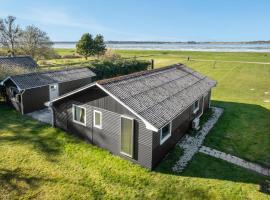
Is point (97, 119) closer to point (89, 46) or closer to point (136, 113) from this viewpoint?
point (136, 113)

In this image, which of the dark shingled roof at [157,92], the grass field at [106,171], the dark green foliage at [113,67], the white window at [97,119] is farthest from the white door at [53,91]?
the dark shingled roof at [157,92]

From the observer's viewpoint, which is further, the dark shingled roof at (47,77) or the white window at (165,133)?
the dark shingled roof at (47,77)

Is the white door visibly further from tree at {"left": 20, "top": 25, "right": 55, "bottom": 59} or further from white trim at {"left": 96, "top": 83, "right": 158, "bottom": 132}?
tree at {"left": 20, "top": 25, "right": 55, "bottom": 59}

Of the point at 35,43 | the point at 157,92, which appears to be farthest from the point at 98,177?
the point at 35,43

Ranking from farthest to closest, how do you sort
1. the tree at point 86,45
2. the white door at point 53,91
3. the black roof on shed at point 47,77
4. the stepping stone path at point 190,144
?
the tree at point 86,45 → the white door at point 53,91 → the black roof on shed at point 47,77 → the stepping stone path at point 190,144

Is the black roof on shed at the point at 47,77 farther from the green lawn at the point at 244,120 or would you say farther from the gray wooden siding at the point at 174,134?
the green lawn at the point at 244,120

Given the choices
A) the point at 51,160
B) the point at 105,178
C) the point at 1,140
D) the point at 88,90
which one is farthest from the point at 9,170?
the point at 88,90

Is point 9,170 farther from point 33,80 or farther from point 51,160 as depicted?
point 33,80
